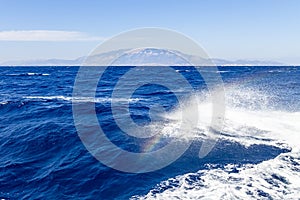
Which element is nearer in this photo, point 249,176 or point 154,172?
point 249,176

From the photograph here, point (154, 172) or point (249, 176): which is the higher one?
point (249, 176)

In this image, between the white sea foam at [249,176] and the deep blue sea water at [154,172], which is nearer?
the white sea foam at [249,176]

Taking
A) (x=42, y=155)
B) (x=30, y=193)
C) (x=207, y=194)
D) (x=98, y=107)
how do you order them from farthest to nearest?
1. (x=98, y=107)
2. (x=42, y=155)
3. (x=30, y=193)
4. (x=207, y=194)

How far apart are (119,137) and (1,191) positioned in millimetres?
7434

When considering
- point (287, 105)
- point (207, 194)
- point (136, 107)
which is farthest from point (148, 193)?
point (287, 105)

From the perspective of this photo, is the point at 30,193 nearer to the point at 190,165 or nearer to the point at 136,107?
the point at 190,165

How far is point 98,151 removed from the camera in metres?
14.8

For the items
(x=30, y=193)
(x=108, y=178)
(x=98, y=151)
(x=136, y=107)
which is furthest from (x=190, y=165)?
(x=136, y=107)

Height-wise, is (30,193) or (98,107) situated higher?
(98,107)

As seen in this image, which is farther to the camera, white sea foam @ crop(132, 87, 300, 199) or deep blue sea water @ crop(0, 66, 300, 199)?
deep blue sea water @ crop(0, 66, 300, 199)

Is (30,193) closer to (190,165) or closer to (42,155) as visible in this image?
(42,155)

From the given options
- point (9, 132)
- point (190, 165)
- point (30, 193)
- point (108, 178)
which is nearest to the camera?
point (30, 193)

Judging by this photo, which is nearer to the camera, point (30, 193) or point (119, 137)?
point (30, 193)

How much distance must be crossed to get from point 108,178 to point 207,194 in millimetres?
4169
